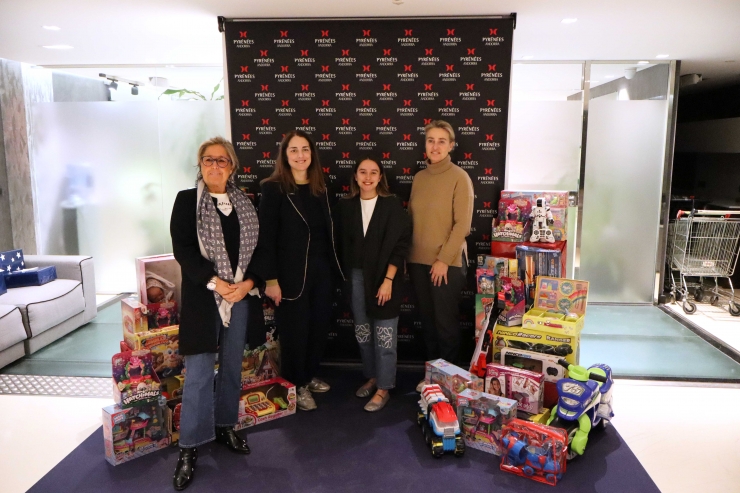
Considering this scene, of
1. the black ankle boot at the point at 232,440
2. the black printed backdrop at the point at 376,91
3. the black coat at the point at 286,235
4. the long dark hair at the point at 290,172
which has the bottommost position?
the black ankle boot at the point at 232,440

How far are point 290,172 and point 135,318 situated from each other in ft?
3.93

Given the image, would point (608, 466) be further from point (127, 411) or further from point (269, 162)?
point (269, 162)

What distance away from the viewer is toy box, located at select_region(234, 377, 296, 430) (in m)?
3.00

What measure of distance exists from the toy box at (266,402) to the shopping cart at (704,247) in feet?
13.7

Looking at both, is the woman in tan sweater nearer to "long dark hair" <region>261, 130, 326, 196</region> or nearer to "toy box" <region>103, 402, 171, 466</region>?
"long dark hair" <region>261, 130, 326, 196</region>

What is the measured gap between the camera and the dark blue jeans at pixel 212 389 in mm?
2564

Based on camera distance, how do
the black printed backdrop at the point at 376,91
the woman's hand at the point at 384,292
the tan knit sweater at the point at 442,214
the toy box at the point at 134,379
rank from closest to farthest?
the toy box at the point at 134,379 < the woman's hand at the point at 384,292 < the tan knit sweater at the point at 442,214 < the black printed backdrop at the point at 376,91

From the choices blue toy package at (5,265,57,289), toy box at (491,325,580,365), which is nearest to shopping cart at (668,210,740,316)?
toy box at (491,325,580,365)

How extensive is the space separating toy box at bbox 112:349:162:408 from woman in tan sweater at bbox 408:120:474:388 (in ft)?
5.40

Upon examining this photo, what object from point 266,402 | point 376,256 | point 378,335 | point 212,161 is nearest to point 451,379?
point 378,335

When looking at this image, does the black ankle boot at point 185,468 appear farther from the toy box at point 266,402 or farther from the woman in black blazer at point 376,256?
the woman in black blazer at point 376,256

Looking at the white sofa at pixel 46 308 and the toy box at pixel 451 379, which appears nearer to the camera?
the toy box at pixel 451 379

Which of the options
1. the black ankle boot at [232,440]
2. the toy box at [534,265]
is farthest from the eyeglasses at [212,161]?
the toy box at [534,265]

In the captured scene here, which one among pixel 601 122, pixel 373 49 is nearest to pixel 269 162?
pixel 373 49
